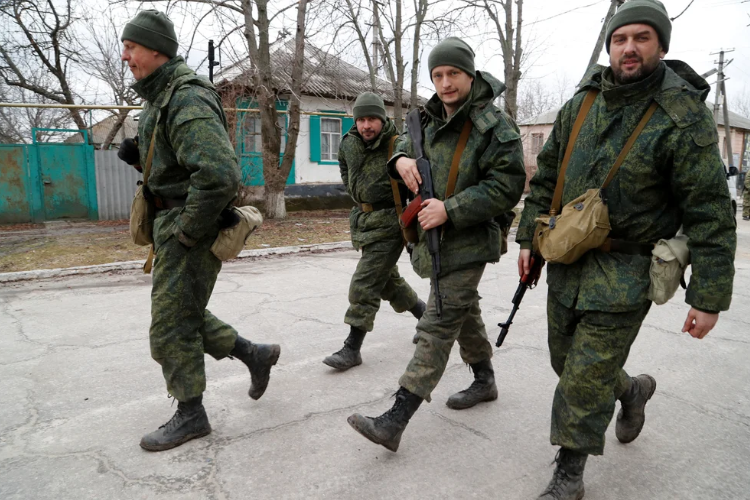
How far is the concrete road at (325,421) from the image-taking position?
2.42 meters

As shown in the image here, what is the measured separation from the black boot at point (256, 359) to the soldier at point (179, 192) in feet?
1.11

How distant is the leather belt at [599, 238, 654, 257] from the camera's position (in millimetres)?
2199

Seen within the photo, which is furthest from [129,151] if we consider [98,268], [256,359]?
[98,268]

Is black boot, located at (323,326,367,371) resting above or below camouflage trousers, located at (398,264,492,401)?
below

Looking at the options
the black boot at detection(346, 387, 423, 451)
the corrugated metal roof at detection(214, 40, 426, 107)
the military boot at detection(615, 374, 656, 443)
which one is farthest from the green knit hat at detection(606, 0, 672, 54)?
the corrugated metal roof at detection(214, 40, 426, 107)

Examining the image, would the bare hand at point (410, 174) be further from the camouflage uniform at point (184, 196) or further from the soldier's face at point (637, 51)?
the soldier's face at point (637, 51)

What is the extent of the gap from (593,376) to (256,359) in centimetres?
180

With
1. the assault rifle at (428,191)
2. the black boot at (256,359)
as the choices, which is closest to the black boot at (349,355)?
the black boot at (256,359)

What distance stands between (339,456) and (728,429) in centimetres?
205

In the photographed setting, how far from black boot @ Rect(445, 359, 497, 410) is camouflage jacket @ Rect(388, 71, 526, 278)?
0.74m

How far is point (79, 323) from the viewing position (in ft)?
15.6

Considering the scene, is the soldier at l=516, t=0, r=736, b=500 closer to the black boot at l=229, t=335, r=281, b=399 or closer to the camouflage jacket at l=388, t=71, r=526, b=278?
the camouflage jacket at l=388, t=71, r=526, b=278

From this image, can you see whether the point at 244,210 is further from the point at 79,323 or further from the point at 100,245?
the point at 100,245

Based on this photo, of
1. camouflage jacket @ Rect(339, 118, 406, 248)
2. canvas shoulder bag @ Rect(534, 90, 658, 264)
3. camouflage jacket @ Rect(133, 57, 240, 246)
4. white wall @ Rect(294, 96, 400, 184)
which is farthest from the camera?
white wall @ Rect(294, 96, 400, 184)
